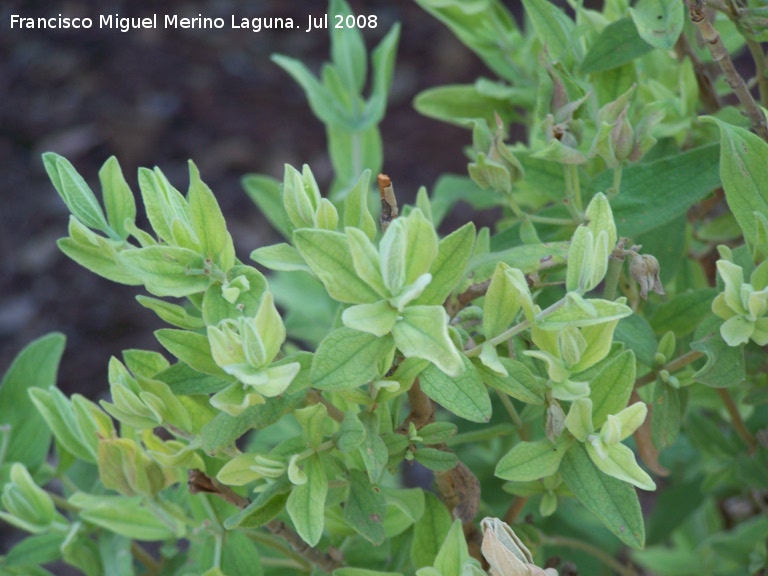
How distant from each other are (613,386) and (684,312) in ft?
0.54

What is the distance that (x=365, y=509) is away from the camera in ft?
1.83

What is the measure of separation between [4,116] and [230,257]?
2161 mm

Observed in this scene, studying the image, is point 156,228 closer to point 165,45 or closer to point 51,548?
point 51,548

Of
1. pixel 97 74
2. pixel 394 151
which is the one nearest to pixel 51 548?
pixel 394 151

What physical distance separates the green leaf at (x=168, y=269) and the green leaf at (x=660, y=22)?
13.2 inches

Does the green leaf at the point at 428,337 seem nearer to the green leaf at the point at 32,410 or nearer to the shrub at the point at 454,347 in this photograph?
the shrub at the point at 454,347

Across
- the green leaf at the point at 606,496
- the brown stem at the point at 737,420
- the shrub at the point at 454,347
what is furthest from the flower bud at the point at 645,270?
the brown stem at the point at 737,420

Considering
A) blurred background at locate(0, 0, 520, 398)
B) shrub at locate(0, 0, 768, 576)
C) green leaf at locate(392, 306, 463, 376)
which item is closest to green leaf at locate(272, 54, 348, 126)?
shrub at locate(0, 0, 768, 576)

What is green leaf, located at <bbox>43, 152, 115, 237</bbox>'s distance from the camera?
550 mm

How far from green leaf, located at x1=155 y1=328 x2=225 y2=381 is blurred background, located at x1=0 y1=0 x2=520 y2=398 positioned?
1.75 m

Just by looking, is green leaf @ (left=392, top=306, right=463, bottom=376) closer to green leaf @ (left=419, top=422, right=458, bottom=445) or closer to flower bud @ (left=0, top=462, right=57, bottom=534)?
green leaf @ (left=419, top=422, right=458, bottom=445)

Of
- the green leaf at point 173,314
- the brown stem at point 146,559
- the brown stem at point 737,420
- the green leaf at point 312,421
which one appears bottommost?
the brown stem at point 146,559

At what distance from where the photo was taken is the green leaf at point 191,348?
507 millimetres

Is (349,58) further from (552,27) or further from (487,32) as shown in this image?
(552,27)
